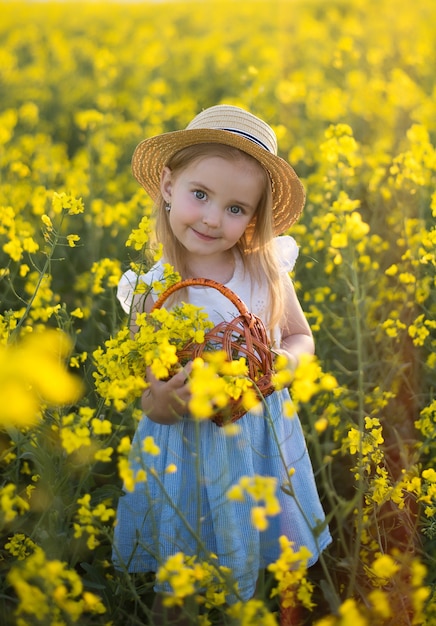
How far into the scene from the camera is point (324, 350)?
2.80m

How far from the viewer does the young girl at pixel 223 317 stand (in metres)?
1.91

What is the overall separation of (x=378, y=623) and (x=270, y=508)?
588mm

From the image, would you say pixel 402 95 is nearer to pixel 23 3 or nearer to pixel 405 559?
pixel 405 559

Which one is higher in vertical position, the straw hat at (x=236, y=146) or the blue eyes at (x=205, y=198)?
the straw hat at (x=236, y=146)

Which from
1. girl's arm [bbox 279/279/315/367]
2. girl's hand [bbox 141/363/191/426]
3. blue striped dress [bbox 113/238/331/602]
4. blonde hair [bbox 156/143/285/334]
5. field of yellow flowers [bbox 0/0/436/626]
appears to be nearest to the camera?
field of yellow flowers [bbox 0/0/436/626]

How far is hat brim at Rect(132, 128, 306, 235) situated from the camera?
195cm

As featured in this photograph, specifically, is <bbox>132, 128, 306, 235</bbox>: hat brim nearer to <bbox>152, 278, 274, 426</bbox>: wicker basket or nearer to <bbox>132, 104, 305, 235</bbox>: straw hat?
<bbox>132, 104, 305, 235</bbox>: straw hat

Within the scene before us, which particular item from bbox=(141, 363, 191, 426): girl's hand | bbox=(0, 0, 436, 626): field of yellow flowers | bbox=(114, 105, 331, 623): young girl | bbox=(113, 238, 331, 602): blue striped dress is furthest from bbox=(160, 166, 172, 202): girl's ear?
bbox=(141, 363, 191, 426): girl's hand

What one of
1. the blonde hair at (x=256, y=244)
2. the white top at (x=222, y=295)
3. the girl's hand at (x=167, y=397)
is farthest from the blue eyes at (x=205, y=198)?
the girl's hand at (x=167, y=397)

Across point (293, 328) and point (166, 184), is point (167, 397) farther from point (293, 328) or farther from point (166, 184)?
point (166, 184)

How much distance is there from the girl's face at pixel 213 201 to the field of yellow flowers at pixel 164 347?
13cm

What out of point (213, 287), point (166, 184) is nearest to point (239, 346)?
point (213, 287)

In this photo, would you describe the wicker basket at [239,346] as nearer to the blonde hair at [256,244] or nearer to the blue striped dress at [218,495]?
the blue striped dress at [218,495]

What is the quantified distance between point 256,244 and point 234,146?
32 centimetres
